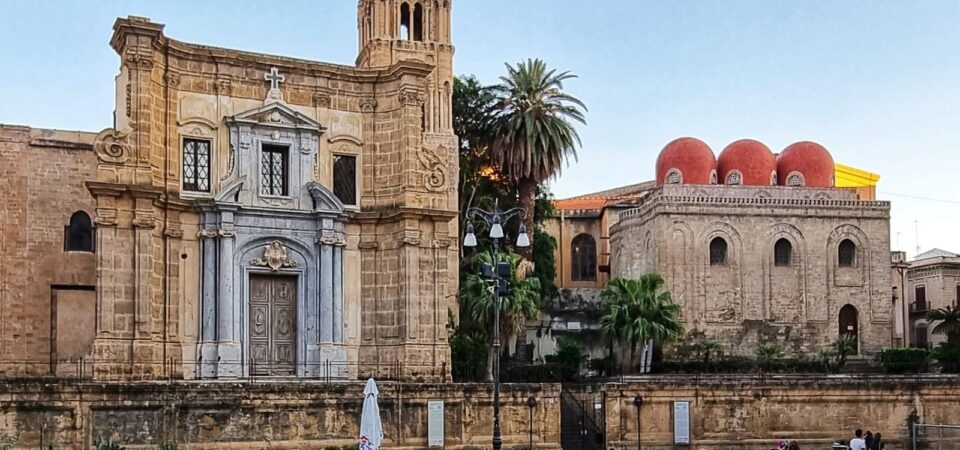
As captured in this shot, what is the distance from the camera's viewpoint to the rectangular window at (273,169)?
3362 centimetres

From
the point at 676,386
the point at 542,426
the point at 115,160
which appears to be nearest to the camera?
the point at 115,160

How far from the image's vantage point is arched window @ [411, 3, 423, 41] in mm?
47750

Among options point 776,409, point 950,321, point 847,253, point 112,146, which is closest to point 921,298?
point 950,321

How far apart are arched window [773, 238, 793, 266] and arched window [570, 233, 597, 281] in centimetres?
1259

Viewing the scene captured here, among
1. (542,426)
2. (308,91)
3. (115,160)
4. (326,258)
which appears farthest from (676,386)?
(115,160)

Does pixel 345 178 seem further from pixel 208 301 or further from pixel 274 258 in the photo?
pixel 208 301

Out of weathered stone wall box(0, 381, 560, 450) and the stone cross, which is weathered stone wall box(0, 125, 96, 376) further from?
weathered stone wall box(0, 381, 560, 450)

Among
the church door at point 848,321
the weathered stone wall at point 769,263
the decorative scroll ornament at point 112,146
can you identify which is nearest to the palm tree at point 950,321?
the weathered stone wall at point 769,263

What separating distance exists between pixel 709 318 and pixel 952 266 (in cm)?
2028

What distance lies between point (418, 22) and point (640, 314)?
14.6 meters

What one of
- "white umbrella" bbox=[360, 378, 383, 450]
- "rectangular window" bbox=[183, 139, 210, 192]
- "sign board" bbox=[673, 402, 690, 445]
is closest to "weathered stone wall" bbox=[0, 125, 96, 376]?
"rectangular window" bbox=[183, 139, 210, 192]

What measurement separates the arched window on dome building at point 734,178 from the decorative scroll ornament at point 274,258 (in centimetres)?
2802

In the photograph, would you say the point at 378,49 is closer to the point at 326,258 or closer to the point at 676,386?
the point at 326,258

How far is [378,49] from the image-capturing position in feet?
152
